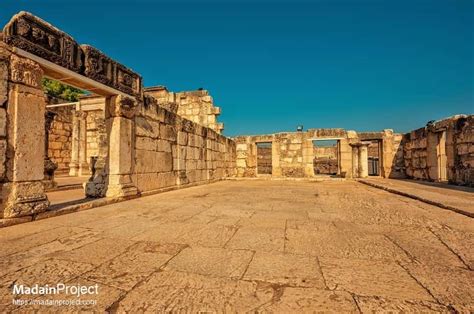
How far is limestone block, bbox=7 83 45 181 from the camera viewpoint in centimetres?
302

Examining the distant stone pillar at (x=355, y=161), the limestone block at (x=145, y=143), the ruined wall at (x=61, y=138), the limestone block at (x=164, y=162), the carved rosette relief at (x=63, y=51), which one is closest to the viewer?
the carved rosette relief at (x=63, y=51)

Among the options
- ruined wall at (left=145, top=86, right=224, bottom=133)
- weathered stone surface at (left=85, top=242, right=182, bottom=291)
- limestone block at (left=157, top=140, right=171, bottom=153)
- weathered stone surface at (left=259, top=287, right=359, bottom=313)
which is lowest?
weathered stone surface at (left=259, top=287, right=359, bottom=313)

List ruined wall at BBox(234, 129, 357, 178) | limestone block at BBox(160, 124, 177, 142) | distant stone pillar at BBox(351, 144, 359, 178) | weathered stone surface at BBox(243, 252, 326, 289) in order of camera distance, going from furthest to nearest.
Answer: ruined wall at BBox(234, 129, 357, 178), distant stone pillar at BBox(351, 144, 359, 178), limestone block at BBox(160, 124, 177, 142), weathered stone surface at BBox(243, 252, 326, 289)

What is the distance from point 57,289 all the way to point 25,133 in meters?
2.73

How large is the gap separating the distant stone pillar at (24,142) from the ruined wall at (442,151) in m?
11.6

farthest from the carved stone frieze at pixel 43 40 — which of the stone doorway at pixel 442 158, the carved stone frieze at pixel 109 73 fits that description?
the stone doorway at pixel 442 158

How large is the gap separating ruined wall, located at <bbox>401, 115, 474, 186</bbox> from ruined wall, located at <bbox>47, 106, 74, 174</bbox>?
18.0 meters

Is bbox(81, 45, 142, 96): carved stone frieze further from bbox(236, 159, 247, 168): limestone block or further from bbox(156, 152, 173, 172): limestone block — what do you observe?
bbox(236, 159, 247, 168): limestone block

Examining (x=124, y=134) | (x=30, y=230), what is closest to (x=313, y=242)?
(x=30, y=230)

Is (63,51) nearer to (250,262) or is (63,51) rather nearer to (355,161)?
(250,262)

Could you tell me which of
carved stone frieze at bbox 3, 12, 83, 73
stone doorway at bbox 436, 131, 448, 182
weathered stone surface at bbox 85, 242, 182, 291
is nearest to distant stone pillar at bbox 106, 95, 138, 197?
carved stone frieze at bbox 3, 12, 83, 73

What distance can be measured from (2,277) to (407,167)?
601 inches

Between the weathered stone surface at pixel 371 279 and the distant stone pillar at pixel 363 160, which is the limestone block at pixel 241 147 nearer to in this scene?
the distant stone pillar at pixel 363 160

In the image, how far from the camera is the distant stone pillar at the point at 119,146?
191 inches
